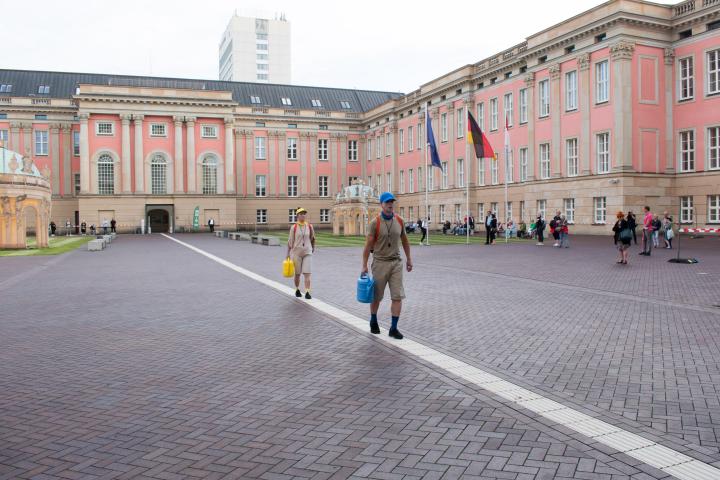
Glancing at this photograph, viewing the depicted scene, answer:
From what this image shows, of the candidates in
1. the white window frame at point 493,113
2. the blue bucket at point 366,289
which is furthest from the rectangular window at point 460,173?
the blue bucket at point 366,289

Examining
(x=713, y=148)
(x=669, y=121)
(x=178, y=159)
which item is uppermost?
(x=178, y=159)

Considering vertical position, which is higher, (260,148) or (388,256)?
(260,148)

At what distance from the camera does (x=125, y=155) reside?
6875cm

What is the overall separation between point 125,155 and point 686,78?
5446cm

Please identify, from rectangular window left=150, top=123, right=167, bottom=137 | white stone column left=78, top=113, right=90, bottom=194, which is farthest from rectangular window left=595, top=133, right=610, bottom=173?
white stone column left=78, top=113, right=90, bottom=194

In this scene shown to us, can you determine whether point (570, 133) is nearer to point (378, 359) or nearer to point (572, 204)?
point (572, 204)

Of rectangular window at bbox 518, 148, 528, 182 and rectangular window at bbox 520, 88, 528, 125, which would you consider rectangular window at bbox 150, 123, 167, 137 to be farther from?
rectangular window at bbox 518, 148, 528, 182

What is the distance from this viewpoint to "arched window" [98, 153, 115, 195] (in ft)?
225

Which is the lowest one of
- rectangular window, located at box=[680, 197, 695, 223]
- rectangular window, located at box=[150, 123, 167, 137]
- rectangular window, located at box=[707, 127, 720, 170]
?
rectangular window, located at box=[680, 197, 695, 223]

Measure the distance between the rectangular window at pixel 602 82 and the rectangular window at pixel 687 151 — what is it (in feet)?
17.8

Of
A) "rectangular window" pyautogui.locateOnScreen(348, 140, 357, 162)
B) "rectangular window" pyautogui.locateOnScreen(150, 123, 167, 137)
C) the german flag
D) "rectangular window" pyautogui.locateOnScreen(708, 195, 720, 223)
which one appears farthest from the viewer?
"rectangular window" pyautogui.locateOnScreen(348, 140, 357, 162)

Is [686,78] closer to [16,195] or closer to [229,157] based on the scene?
[16,195]

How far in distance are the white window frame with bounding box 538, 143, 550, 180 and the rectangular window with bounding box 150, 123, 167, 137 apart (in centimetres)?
4243

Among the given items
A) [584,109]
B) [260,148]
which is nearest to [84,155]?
[260,148]
